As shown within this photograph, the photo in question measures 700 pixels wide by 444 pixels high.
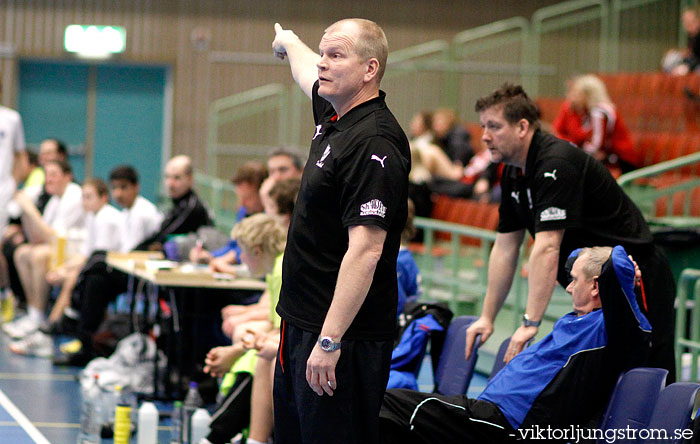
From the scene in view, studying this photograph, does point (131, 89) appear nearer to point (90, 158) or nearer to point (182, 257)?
point (90, 158)

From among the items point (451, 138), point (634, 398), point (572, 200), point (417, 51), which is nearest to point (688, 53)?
point (451, 138)

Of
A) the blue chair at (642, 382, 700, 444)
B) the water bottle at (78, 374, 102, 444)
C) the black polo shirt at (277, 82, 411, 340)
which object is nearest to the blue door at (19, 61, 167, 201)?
the water bottle at (78, 374, 102, 444)

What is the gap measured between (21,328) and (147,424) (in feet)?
13.4

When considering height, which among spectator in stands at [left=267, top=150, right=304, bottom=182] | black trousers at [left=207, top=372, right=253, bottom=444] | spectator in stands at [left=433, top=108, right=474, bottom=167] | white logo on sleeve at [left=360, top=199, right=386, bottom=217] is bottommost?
black trousers at [left=207, top=372, right=253, bottom=444]

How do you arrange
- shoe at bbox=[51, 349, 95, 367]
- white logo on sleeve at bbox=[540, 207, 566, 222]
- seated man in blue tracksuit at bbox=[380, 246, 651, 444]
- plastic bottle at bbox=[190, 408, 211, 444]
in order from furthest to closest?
shoe at bbox=[51, 349, 95, 367] → plastic bottle at bbox=[190, 408, 211, 444] → white logo on sleeve at bbox=[540, 207, 566, 222] → seated man in blue tracksuit at bbox=[380, 246, 651, 444]

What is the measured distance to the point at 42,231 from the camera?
870 cm

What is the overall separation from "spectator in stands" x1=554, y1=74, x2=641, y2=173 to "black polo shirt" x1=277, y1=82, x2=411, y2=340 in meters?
6.37

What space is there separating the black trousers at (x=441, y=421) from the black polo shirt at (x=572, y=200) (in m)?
0.78

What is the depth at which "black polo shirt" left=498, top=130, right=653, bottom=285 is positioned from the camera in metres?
4.00

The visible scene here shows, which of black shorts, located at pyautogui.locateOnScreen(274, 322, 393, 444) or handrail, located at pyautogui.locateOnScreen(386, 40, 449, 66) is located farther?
handrail, located at pyautogui.locateOnScreen(386, 40, 449, 66)

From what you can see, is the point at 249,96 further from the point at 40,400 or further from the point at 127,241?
the point at 40,400

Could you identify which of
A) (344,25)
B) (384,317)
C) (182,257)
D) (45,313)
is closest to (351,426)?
(384,317)

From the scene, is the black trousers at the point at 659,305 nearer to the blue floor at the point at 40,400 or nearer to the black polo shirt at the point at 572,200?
the black polo shirt at the point at 572,200

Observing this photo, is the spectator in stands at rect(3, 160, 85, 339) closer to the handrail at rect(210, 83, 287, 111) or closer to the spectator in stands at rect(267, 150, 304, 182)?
the spectator in stands at rect(267, 150, 304, 182)
